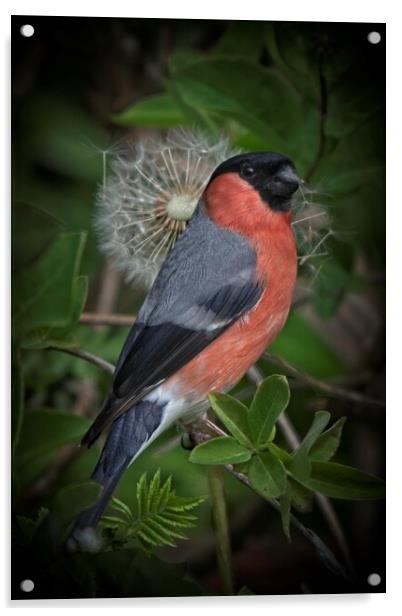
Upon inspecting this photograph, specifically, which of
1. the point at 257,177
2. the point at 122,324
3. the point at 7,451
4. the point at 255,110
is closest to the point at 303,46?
the point at 255,110

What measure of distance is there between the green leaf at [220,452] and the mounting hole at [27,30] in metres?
0.73

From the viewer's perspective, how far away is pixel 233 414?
1922mm

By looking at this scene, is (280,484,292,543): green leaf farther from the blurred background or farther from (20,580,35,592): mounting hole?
(20,580,35,592): mounting hole

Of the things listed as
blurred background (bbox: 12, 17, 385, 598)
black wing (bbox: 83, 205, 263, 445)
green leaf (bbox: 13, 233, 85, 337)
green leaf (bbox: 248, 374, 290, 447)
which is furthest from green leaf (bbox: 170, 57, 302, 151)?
green leaf (bbox: 248, 374, 290, 447)

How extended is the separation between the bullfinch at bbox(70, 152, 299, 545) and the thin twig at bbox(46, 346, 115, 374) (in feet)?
0.21

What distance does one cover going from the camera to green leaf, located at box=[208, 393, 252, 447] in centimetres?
192

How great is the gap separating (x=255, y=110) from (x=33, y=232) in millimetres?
435

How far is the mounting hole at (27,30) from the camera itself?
1.98m

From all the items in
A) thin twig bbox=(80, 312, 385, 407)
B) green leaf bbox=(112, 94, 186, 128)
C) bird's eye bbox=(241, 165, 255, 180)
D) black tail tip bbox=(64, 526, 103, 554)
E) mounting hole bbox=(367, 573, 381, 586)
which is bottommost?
mounting hole bbox=(367, 573, 381, 586)

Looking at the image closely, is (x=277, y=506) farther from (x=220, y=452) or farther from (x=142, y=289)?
(x=142, y=289)

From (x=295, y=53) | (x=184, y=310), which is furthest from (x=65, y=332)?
(x=295, y=53)

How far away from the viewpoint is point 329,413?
79.7 inches

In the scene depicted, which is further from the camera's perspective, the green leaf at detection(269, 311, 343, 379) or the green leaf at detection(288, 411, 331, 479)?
the green leaf at detection(269, 311, 343, 379)
